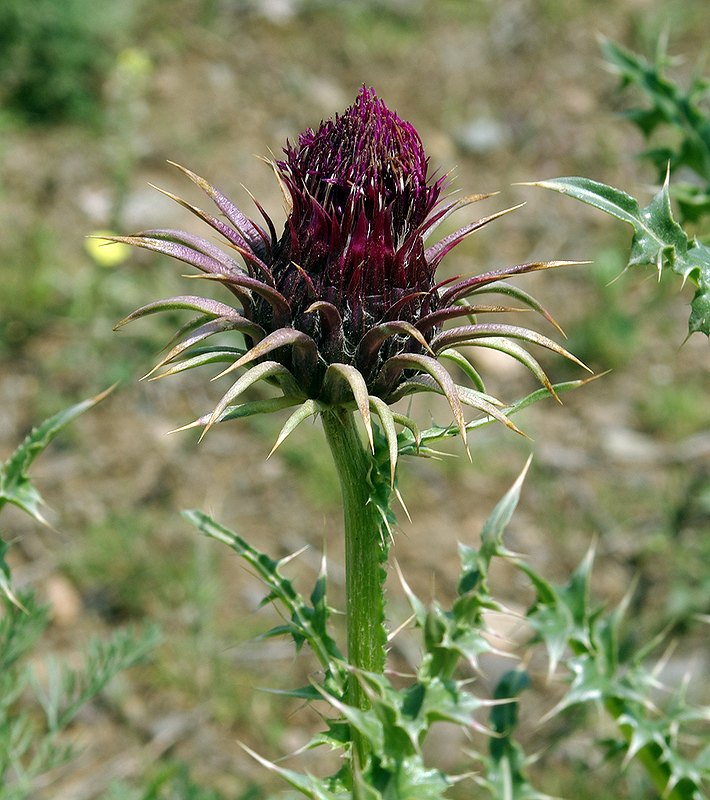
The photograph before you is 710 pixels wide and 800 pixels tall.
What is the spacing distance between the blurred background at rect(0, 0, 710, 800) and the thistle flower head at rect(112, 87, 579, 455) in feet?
2.56

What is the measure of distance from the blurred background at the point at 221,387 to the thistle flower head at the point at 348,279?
78 centimetres

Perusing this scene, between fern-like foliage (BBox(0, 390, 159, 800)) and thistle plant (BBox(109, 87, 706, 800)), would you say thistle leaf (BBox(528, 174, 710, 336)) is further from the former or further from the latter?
fern-like foliage (BBox(0, 390, 159, 800))

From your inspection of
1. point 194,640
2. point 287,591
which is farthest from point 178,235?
point 194,640

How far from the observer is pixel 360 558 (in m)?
2.36

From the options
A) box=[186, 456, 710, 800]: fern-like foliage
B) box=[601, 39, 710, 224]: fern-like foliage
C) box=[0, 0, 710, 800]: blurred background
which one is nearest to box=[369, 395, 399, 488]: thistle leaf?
box=[186, 456, 710, 800]: fern-like foliage

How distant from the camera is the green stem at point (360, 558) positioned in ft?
7.54

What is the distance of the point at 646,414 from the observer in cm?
595

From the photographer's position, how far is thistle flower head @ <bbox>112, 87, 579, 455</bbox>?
2105 mm

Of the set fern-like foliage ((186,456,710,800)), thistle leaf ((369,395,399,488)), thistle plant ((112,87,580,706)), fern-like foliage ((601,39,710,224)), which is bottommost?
fern-like foliage ((186,456,710,800))

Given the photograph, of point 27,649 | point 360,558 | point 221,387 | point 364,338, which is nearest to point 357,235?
point 364,338

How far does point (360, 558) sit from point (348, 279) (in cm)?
67

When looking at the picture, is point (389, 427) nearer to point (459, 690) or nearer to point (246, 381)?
point (246, 381)

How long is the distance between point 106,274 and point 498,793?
4387 millimetres

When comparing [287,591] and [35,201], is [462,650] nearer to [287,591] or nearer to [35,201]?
[287,591]
